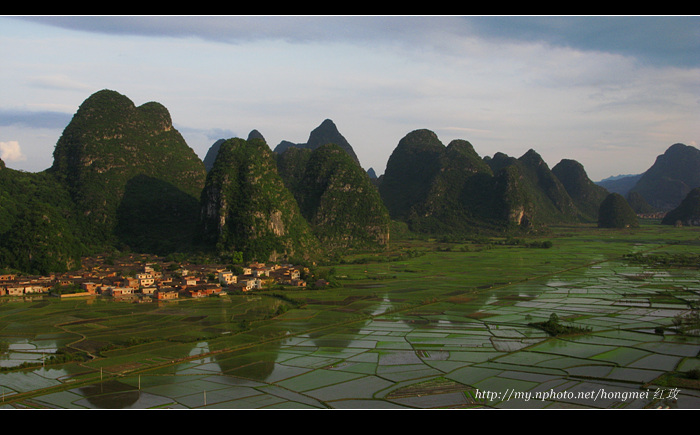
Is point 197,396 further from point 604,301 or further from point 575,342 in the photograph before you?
point 604,301

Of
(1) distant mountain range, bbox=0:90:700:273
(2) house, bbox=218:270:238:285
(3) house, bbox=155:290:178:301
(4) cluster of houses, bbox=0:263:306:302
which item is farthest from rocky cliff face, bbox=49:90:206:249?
(3) house, bbox=155:290:178:301

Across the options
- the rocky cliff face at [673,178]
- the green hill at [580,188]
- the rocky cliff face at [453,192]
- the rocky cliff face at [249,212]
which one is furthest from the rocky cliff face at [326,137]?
the rocky cliff face at [673,178]

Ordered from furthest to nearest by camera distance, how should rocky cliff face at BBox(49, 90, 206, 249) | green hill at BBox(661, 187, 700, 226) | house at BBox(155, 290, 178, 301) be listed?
green hill at BBox(661, 187, 700, 226) → rocky cliff face at BBox(49, 90, 206, 249) → house at BBox(155, 290, 178, 301)

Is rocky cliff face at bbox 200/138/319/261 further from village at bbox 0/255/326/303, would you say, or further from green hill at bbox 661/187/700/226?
green hill at bbox 661/187/700/226

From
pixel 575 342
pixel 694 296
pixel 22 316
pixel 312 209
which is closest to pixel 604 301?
pixel 694 296

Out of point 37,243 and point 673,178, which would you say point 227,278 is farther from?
point 673,178

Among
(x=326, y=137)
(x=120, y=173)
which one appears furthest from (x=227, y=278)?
(x=326, y=137)
